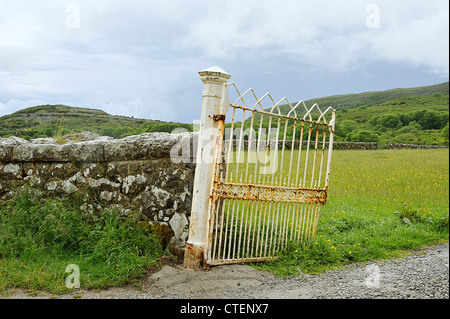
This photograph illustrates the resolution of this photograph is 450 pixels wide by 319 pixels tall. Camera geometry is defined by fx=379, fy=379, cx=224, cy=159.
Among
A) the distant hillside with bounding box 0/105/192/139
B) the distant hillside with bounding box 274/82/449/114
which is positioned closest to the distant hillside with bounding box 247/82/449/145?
the distant hillside with bounding box 0/105/192/139

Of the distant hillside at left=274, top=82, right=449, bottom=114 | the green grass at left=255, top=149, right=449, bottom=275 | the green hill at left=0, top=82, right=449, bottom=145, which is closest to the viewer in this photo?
the green grass at left=255, top=149, right=449, bottom=275

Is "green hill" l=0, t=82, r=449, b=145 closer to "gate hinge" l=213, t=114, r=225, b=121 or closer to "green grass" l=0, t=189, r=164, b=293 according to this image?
"green grass" l=0, t=189, r=164, b=293

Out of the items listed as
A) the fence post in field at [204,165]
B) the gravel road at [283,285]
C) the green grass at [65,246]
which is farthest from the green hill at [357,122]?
the gravel road at [283,285]

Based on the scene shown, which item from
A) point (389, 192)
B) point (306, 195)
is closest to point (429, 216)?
point (389, 192)

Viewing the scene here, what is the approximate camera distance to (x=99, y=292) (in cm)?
434

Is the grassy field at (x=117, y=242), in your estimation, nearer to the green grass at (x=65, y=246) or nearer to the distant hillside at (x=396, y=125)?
the green grass at (x=65, y=246)

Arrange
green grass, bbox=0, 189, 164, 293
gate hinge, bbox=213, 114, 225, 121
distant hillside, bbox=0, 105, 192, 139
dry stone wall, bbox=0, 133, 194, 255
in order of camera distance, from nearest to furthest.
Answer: green grass, bbox=0, 189, 164, 293 < gate hinge, bbox=213, 114, 225, 121 < dry stone wall, bbox=0, 133, 194, 255 < distant hillside, bbox=0, 105, 192, 139

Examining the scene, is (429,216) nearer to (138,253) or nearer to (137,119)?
(138,253)

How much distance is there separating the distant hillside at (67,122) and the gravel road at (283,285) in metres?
8.40

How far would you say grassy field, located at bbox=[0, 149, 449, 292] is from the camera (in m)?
4.65

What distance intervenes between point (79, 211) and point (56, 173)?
85 cm

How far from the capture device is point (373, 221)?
7160 mm

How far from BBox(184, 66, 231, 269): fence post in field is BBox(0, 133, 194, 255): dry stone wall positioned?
32 centimetres

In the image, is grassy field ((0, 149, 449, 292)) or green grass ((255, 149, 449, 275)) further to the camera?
green grass ((255, 149, 449, 275))
